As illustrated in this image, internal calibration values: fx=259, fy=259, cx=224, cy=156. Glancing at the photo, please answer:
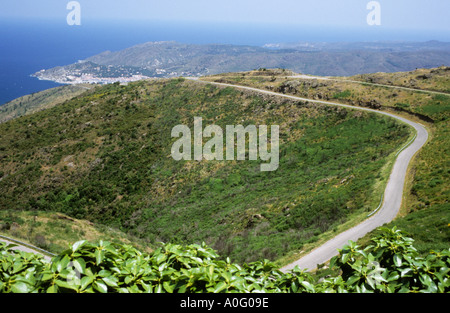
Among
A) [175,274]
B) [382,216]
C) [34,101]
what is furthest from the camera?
[34,101]

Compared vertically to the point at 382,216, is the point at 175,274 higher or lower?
higher

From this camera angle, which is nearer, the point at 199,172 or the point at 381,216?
the point at 381,216

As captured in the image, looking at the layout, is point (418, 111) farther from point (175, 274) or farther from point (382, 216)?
point (175, 274)

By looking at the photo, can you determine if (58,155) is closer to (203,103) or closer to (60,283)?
(203,103)

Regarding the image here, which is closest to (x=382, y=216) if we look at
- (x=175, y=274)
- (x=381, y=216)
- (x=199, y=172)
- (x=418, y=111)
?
(x=381, y=216)

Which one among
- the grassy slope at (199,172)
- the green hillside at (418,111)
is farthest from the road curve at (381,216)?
the grassy slope at (199,172)
